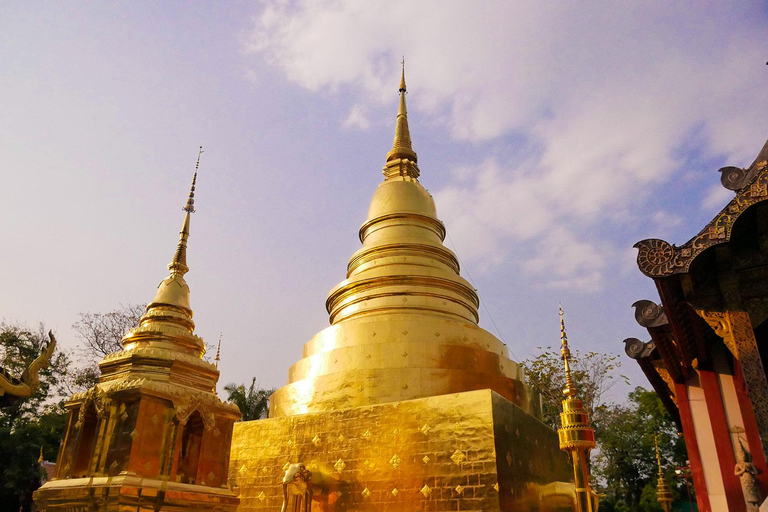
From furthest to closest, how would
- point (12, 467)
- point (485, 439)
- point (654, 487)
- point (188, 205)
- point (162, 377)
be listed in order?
point (654, 487)
point (12, 467)
point (188, 205)
point (162, 377)
point (485, 439)

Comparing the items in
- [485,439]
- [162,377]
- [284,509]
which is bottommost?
[284,509]

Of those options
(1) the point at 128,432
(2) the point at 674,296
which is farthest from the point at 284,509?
(2) the point at 674,296

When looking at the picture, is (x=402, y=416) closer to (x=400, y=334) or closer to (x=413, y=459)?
(x=413, y=459)

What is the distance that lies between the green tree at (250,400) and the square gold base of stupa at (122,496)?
1433cm

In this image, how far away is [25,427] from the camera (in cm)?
1570

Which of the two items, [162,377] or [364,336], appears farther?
[364,336]

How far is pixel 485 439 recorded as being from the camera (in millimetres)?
7262

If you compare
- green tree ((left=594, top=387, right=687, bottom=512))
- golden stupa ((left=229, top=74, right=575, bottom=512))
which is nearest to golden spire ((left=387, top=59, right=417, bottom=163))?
golden stupa ((left=229, top=74, right=575, bottom=512))

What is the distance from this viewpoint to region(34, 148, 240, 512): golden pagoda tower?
269 inches

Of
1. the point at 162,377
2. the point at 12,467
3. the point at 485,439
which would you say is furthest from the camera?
the point at 12,467

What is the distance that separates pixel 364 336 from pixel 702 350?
4859 millimetres

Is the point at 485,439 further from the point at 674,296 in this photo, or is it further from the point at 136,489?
the point at 136,489

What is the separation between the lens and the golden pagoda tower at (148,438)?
6.83 m

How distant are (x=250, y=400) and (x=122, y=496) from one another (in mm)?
15770
